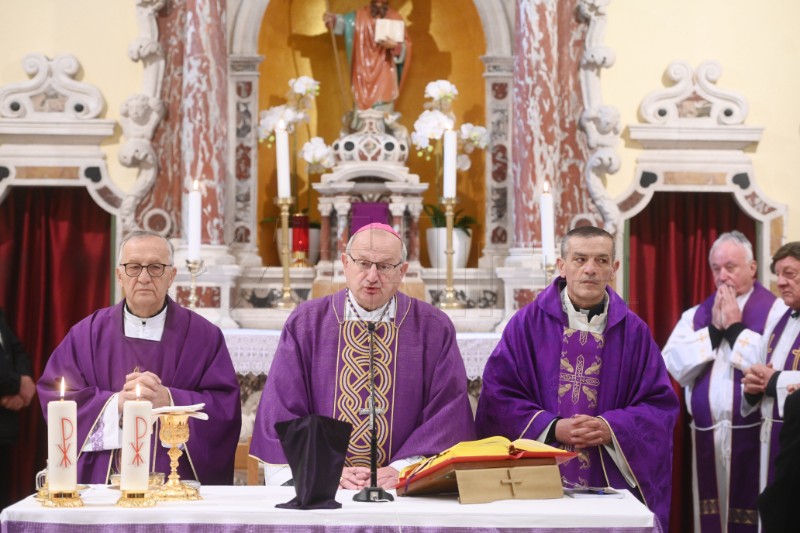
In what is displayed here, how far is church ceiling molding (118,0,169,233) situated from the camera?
23.6ft

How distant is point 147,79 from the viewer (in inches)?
287

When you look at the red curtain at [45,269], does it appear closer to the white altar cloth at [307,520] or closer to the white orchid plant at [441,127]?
the white orchid plant at [441,127]

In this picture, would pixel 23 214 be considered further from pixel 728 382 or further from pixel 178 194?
pixel 728 382

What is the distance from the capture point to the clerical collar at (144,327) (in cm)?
438

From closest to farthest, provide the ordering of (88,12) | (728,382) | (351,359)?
(351,359), (728,382), (88,12)

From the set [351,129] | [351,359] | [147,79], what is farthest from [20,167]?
[351,359]

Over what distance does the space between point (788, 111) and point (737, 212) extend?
746 mm

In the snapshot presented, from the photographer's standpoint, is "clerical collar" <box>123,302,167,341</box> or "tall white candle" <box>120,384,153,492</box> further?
"clerical collar" <box>123,302,167,341</box>

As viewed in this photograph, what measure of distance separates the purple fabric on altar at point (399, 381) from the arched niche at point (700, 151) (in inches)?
132

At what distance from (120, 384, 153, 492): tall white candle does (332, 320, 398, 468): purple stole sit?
1035 mm

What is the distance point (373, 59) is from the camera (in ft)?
23.9

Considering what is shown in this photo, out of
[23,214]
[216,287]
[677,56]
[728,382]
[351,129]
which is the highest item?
[677,56]

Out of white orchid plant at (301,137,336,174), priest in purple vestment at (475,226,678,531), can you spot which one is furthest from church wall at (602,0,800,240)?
priest in purple vestment at (475,226,678,531)

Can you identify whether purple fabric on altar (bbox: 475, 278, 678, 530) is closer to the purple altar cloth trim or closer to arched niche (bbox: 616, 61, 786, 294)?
the purple altar cloth trim
